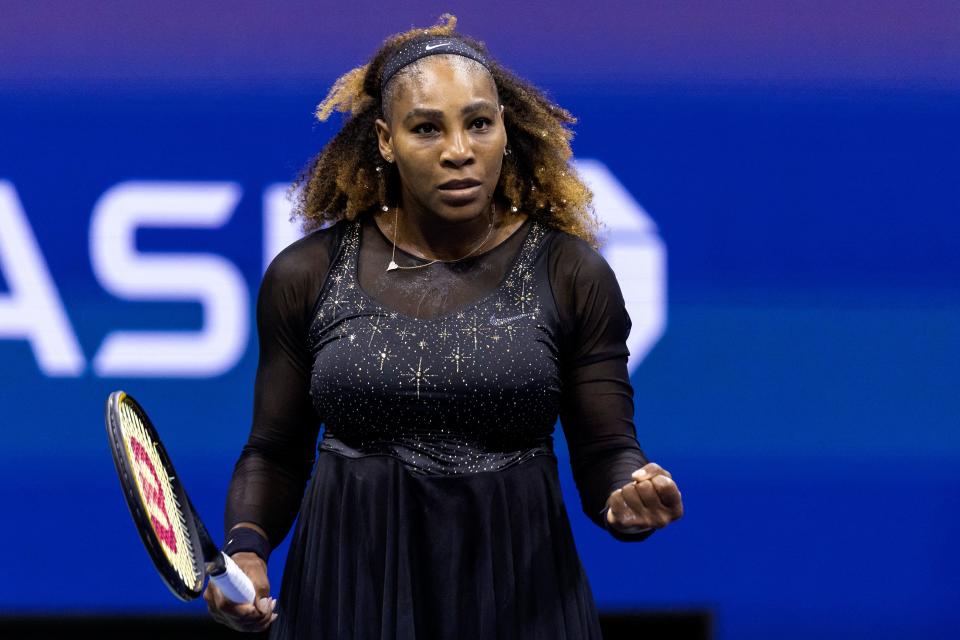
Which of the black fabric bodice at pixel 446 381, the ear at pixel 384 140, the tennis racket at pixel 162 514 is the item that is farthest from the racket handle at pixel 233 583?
the ear at pixel 384 140

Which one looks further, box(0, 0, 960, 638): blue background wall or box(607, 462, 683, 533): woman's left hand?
box(0, 0, 960, 638): blue background wall

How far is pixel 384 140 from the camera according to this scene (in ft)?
6.64

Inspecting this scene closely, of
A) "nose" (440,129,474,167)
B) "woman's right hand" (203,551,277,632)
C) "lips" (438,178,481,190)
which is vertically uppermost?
"nose" (440,129,474,167)

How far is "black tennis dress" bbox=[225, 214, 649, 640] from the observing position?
183cm

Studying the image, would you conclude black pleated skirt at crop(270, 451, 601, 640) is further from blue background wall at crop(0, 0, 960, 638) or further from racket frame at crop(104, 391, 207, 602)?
blue background wall at crop(0, 0, 960, 638)

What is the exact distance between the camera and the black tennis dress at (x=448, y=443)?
183 centimetres

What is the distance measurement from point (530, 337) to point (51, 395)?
6.22 feet

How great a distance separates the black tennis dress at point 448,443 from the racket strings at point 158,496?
22 centimetres

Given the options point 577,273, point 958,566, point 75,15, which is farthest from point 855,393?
point 75,15

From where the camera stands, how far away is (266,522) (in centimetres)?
194

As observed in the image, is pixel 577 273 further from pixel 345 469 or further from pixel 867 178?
pixel 867 178

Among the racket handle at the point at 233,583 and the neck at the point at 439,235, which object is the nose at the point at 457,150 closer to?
the neck at the point at 439,235

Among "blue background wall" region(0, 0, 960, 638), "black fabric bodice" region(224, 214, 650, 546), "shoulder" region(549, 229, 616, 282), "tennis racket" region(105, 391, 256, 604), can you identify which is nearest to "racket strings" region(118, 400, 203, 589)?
"tennis racket" region(105, 391, 256, 604)

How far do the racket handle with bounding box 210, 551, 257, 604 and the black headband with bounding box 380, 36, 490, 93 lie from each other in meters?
0.70
